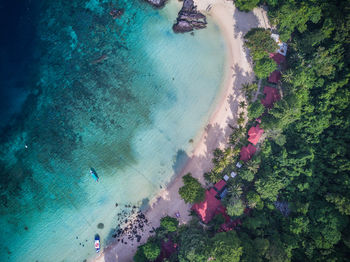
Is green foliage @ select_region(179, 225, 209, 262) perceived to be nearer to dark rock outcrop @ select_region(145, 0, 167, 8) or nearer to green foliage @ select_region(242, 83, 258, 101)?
green foliage @ select_region(242, 83, 258, 101)

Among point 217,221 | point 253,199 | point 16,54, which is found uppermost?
point 16,54

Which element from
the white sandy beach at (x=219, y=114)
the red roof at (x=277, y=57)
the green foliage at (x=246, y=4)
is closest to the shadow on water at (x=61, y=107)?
the white sandy beach at (x=219, y=114)

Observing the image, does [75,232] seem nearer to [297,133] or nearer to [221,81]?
[221,81]

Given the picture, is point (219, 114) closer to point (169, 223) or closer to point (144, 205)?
point (169, 223)

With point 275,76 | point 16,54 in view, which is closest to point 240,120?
point 275,76

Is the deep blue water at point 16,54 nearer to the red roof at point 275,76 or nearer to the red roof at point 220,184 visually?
the red roof at point 220,184

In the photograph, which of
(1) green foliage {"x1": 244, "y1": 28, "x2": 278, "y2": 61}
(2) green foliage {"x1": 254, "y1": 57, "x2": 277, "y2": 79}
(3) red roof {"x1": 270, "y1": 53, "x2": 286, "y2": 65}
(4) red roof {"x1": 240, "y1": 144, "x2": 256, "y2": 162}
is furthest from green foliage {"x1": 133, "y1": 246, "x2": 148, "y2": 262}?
(3) red roof {"x1": 270, "y1": 53, "x2": 286, "y2": 65}
